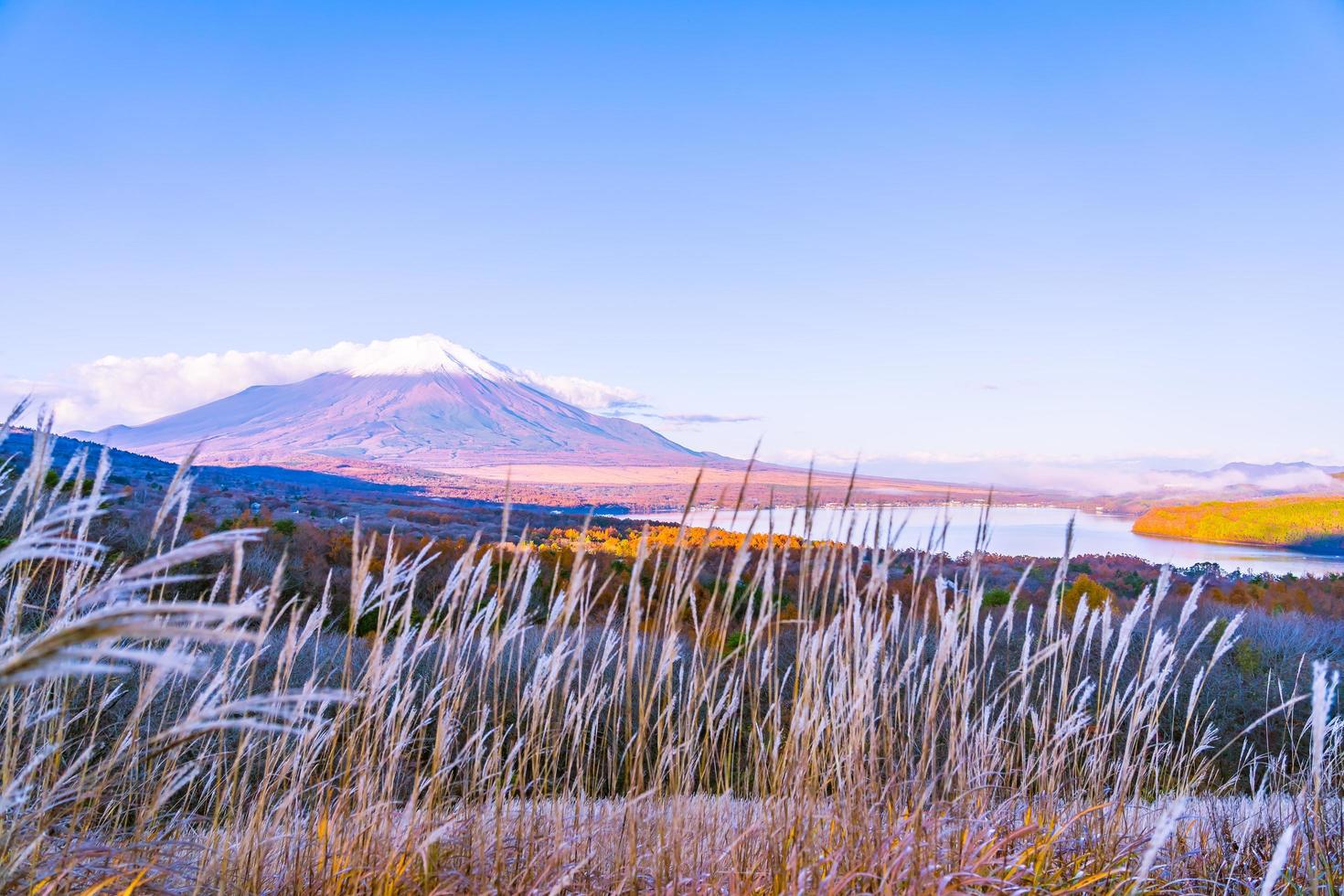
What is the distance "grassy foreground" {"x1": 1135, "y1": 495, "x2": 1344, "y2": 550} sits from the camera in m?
16.9

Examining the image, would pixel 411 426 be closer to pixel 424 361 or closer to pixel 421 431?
pixel 421 431

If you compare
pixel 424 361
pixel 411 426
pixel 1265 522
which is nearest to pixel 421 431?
pixel 411 426

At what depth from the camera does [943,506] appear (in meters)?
2.37

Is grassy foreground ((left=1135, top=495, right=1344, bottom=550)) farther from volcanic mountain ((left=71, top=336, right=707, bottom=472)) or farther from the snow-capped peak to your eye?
the snow-capped peak

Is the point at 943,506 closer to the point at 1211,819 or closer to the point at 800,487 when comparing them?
the point at 800,487

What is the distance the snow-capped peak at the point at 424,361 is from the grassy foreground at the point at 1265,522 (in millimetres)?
133310

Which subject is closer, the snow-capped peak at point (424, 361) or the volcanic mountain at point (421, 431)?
the volcanic mountain at point (421, 431)

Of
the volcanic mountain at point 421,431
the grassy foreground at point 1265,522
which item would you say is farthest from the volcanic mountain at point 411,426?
the grassy foreground at point 1265,522

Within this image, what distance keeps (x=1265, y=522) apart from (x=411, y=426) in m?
112

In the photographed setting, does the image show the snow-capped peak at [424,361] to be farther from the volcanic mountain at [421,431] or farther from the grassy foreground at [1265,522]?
the grassy foreground at [1265,522]

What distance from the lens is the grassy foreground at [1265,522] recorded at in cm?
1694

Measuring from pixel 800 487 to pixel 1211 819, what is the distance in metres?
2.20

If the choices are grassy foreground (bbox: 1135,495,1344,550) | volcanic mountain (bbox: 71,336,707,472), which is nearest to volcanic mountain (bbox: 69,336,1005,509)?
volcanic mountain (bbox: 71,336,707,472)

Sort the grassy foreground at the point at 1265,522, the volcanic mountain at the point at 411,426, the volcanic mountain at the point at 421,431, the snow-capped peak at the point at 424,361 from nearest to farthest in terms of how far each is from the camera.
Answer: the grassy foreground at the point at 1265,522 < the volcanic mountain at the point at 421,431 < the volcanic mountain at the point at 411,426 < the snow-capped peak at the point at 424,361
